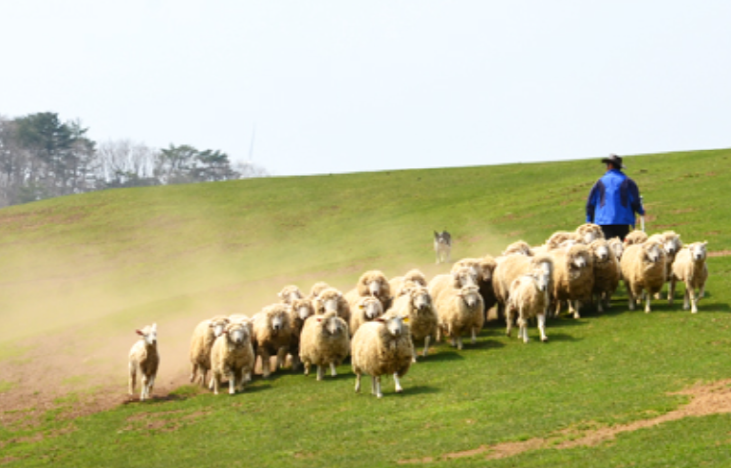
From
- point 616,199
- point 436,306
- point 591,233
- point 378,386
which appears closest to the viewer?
point 378,386

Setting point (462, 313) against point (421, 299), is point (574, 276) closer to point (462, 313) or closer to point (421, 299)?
point (462, 313)

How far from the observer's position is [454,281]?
64.2 ft

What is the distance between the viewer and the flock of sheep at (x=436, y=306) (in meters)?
17.3

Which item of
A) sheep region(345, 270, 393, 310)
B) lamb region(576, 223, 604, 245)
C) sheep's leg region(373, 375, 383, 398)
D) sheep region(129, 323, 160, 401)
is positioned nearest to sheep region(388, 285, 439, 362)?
sheep's leg region(373, 375, 383, 398)

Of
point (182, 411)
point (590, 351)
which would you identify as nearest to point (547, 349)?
point (590, 351)

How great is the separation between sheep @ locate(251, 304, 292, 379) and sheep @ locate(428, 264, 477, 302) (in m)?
3.38

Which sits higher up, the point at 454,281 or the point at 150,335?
the point at 454,281

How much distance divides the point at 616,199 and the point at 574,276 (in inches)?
97.2

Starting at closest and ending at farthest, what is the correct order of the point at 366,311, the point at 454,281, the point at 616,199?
the point at 366,311 → the point at 454,281 → the point at 616,199

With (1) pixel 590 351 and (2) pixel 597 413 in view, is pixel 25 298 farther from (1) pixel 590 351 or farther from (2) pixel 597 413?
(2) pixel 597 413

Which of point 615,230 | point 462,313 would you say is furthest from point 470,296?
point 615,230

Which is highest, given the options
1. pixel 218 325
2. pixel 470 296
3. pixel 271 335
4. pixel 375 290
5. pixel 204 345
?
pixel 470 296

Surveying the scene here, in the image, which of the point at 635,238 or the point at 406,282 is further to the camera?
the point at 635,238

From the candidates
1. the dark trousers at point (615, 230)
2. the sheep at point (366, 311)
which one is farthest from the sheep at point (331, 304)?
the dark trousers at point (615, 230)
